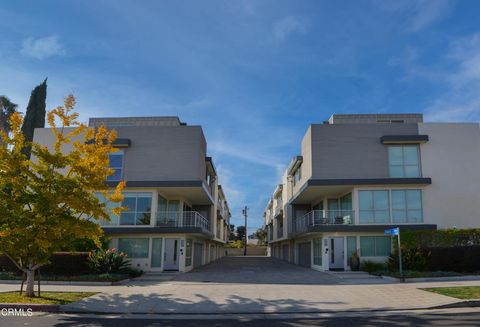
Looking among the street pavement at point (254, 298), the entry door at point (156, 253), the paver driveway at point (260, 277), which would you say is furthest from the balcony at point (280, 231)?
the street pavement at point (254, 298)

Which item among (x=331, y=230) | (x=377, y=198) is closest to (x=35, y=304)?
(x=331, y=230)

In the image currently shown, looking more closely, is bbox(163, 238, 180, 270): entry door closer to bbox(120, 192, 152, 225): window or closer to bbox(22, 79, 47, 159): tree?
bbox(120, 192, 152, 225): window

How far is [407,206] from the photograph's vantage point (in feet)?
79.6

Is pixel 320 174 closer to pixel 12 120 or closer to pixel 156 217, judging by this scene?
pixel 156 217

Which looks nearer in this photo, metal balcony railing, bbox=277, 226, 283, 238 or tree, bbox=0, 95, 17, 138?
tree, bbox=0, 95, 17, 138

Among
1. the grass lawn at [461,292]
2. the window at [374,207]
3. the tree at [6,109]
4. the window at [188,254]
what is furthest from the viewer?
the tree at [6,109]

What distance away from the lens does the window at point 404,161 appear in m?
24.7

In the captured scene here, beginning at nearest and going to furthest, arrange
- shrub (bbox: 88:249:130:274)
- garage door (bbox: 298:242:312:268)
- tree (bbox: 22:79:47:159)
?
shrub (bbox: 88:249:130:274)
garage door (bbox: 298:242:312:268)
tree (bbox: 22:79:47:159)

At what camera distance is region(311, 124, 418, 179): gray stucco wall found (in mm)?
24656

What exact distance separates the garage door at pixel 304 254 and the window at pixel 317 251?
3301mm

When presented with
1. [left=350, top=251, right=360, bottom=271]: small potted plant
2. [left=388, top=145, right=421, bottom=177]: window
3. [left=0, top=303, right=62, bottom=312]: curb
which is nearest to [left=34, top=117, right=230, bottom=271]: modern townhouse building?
[left=350, top=251, right=360, bottom=271]: small potted plant

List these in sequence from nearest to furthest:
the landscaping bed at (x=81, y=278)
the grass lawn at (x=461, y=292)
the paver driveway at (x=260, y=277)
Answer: the grass lawn at (x=461, y=292) → the landscaping bed at (x=81, y=278) → the paver driveway at (x=260, y=277)

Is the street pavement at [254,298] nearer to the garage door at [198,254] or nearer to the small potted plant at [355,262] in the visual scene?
the small potted plant at [355,262]

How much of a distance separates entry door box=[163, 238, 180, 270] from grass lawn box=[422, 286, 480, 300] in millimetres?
14172
